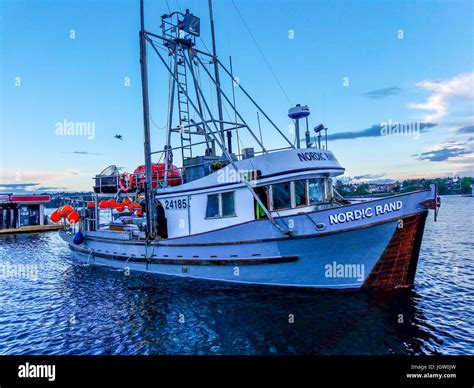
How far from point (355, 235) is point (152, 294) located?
7.16m

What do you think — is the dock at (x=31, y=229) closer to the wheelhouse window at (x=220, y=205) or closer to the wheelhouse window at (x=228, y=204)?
the wheelhouse window at (x=220, y=205)

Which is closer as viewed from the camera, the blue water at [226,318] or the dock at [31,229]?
the blue water at [226,318]

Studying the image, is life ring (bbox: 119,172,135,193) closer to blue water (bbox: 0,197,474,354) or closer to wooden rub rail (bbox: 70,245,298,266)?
wooden rub rail (bbox: 70,245,298,266)

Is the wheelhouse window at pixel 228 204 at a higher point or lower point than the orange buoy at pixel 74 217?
higher

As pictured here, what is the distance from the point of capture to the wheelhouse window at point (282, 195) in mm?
11773

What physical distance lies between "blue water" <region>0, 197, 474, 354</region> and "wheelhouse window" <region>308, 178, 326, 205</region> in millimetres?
3209

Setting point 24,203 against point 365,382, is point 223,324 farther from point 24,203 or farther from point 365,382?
point 24,203

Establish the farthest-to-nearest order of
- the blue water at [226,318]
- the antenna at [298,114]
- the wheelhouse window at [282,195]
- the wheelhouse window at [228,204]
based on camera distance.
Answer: the antenna at [298,114] < the wheelhouse window at [228,204] < the wheelhouse window at [282,195] < the blue water at [226,318]

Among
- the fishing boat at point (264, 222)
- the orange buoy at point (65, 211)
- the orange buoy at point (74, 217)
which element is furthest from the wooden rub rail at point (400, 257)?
the orange buoy at point (65, 211)

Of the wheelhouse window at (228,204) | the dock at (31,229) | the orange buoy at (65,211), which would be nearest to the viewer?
the wheelhouse window at (228,204)

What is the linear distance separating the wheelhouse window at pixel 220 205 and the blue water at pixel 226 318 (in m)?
2.59

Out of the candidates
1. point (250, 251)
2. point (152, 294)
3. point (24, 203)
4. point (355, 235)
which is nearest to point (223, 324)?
point (250, 251)

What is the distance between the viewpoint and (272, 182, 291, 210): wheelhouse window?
11773mm

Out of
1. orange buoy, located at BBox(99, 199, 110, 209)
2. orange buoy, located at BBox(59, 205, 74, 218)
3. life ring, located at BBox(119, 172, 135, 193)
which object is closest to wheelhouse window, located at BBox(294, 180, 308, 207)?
life ring, located at BBox(119, 172, 135, 193)
